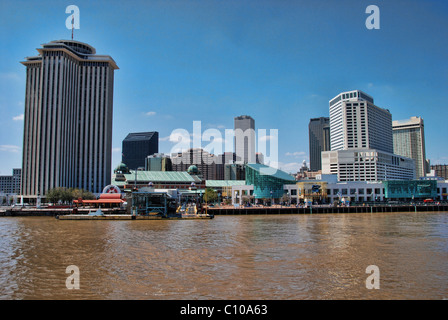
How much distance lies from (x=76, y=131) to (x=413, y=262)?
165874 mm

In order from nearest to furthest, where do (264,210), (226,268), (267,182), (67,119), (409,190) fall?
1. (226,268)
2. (264,210)
3. (267,182)
4. (409,190)
5. (67,119)

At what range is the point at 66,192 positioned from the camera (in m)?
122

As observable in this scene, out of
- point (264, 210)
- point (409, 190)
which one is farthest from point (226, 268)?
point (409, 190)

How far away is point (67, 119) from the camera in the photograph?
6191 inches

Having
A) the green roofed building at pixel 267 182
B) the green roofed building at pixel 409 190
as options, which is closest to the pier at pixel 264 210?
the green roofed building at pixel 267 182

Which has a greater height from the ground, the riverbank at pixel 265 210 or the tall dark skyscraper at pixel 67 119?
the tall dark skyscraper at pixel 67 119

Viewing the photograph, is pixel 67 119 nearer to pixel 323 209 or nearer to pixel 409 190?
pixel 323 209

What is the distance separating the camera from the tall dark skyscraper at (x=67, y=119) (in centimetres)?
15112

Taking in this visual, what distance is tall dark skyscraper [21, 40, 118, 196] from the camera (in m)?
151

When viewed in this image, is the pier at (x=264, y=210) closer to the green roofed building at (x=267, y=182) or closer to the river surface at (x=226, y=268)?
the green roofed building at (x=267, y=182)

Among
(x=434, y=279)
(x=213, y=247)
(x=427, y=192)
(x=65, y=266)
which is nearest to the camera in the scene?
(x=434, y=279)

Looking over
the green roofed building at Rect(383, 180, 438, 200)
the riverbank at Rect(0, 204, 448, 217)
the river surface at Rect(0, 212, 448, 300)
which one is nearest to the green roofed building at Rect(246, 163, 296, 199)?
the riverbank at Rect(0, 204, 448, 217)
